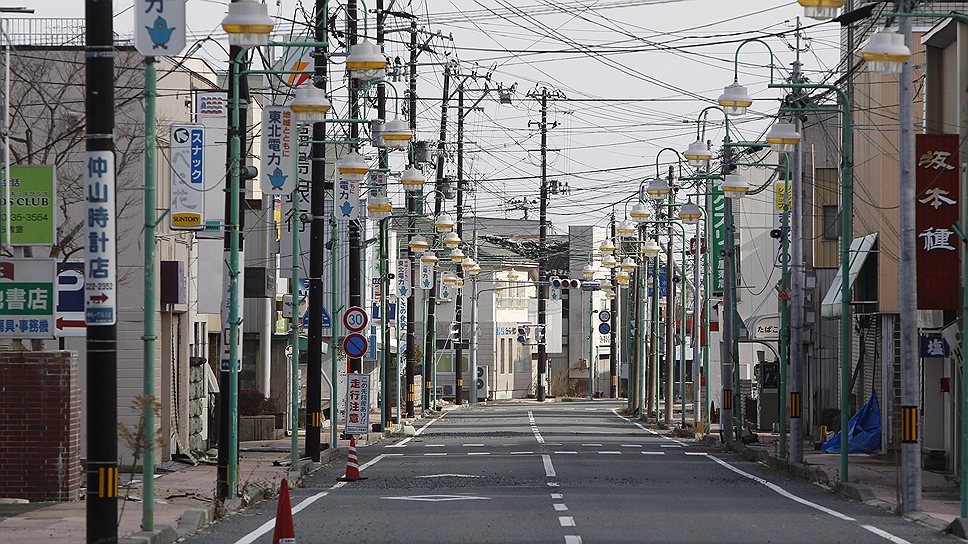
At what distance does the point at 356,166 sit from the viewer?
106 feet

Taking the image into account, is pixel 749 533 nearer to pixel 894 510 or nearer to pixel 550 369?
pixel 894 510

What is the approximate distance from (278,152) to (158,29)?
44.6 feet

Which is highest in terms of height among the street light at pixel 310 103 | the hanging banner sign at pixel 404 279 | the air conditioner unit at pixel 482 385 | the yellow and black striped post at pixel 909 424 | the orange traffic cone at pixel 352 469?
the street light at pixel 310 103

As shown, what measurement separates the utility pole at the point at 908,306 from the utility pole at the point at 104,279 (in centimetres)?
1162

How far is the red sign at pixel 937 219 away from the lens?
1065 inches

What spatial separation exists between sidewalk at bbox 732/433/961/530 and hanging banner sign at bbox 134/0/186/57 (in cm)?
1151

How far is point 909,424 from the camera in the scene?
76.0ft

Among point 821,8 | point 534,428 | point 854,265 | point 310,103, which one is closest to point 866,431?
point 854,265

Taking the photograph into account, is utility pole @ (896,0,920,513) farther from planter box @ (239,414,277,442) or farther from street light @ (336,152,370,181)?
planter box @ (239,414,277,442)

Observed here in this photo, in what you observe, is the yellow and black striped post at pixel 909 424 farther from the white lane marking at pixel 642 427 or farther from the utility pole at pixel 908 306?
the white lane marking at pixel 642 427

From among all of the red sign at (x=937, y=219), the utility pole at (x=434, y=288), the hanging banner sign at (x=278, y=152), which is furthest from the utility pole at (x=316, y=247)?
the utility pole at (x=434, y=288)

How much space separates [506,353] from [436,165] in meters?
46.2

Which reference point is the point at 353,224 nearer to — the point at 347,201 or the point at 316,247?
the point at 347,201

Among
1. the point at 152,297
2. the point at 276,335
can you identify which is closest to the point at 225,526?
the point at 152,297
